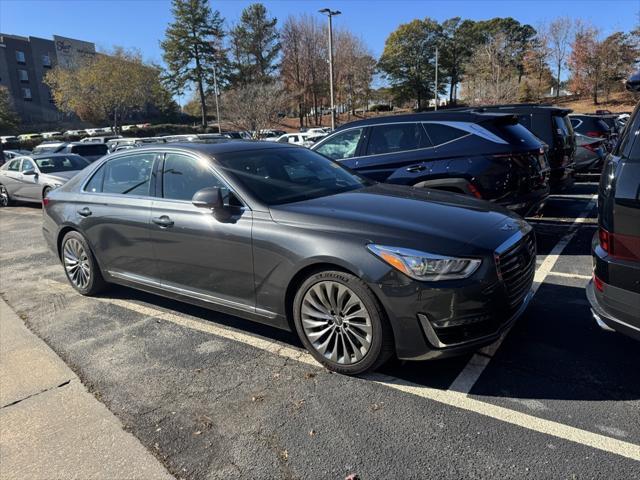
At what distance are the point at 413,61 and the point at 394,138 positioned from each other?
6352cm

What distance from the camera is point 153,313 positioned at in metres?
4.70

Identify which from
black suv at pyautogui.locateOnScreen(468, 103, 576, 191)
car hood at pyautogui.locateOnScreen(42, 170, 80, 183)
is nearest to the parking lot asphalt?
black suv at pyautogui.locateOnScreen(468, 103, 576, 191)

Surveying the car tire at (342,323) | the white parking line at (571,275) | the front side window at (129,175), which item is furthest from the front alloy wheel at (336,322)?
the white parking line at (571,275)

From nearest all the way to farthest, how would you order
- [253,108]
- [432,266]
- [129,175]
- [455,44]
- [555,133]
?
[432,266], [129,175], [555,133], [253,108], [455,44]

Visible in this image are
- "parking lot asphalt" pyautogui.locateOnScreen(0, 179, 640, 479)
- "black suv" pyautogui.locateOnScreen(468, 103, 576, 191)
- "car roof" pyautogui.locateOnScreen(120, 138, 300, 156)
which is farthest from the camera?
"black suv" pyautogui.locateOnScreen(468, 103, 576, 191)

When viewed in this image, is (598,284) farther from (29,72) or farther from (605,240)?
(29,72)

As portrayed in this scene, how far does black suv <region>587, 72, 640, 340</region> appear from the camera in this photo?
2.74 meters

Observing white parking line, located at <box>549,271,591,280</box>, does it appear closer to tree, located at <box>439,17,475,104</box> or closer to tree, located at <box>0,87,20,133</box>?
tree, located at <box>0,87,20,133</box>

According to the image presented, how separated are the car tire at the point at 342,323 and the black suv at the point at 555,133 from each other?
5.49 m

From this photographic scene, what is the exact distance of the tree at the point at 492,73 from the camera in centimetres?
4325

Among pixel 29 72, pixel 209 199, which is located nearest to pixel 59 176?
pixel 209 199

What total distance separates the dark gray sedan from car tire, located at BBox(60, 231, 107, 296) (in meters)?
0.08

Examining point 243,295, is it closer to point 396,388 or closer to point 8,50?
point 396,388

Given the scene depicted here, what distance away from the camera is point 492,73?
168 ft
